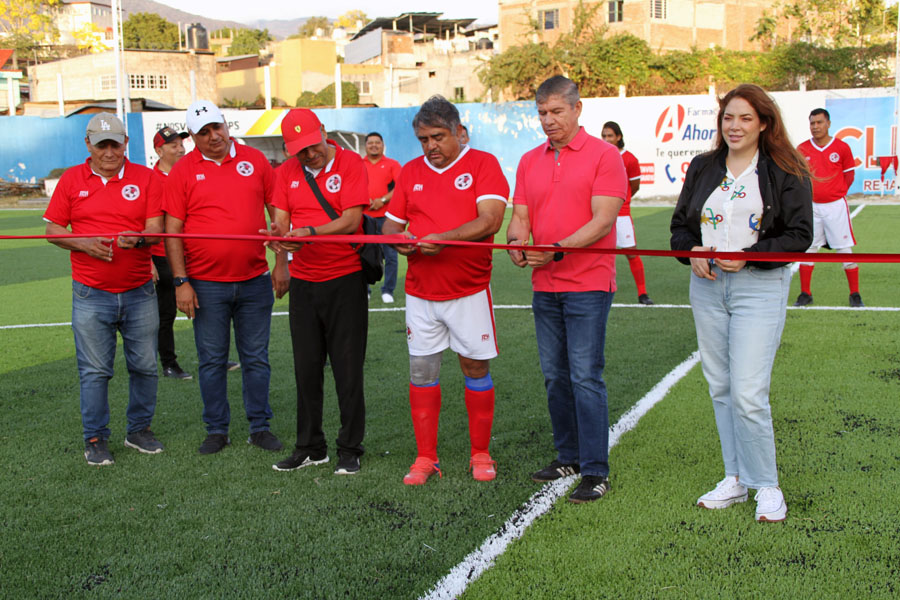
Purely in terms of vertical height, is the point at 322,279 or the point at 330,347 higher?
the point at 322,279

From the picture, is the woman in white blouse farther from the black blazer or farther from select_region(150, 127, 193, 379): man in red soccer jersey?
select_region(150, 127, 193, 379): man in red soccer jersey

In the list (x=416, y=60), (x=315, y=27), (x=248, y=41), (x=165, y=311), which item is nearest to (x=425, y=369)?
(x=165, y=311)

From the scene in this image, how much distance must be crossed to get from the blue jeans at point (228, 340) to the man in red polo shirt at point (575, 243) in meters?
1.91

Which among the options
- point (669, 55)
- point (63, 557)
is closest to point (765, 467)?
point (63, 557)

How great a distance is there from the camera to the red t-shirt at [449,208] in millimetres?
4848

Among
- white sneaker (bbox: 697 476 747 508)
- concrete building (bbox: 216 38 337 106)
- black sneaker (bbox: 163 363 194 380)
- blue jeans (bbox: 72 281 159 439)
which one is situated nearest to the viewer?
white sneaker (bbox: 697 476 747 508)

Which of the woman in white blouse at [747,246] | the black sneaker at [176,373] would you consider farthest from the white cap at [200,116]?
the black sneaker at [176,373]

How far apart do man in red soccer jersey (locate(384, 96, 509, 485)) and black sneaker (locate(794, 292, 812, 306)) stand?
6.54 m

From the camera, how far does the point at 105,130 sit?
5.44 meters

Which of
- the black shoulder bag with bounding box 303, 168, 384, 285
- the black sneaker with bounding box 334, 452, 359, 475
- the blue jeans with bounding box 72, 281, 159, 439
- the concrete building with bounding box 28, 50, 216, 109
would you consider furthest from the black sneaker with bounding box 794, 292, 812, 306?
the concrete building with bounding box 28, 50, 216, 109

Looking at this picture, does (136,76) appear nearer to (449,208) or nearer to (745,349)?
(449,208)

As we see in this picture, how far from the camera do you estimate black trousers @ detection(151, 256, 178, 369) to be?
26.2ft

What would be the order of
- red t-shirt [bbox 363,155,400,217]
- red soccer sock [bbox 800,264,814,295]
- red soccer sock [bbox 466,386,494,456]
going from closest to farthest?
1. red soccer sock [bbox 466,386,494,456]
2. red soccer sock [bbox 800,264,814,295]
3. red t-shirt [bbox 363,155,400,217]

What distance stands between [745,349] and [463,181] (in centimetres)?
175
